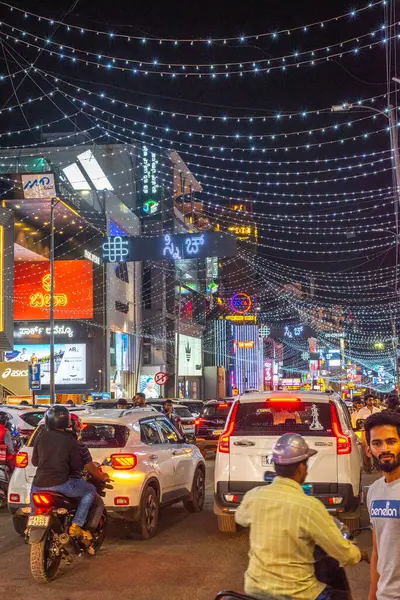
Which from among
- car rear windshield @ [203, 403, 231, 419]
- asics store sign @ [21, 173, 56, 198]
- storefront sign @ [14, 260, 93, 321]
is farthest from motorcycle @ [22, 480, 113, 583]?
storefront sign @ [14, 260, 93, 321]

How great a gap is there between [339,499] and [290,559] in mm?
5628

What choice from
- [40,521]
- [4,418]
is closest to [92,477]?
[40,521]

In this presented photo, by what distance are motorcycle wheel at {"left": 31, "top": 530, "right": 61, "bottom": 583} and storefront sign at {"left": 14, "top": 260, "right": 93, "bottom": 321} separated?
36710 millimetres

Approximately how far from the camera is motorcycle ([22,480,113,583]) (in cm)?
766

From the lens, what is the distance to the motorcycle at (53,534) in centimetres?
766

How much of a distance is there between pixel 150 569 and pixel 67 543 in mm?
1000

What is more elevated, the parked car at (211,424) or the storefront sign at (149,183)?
the storefront sign at (149,183)

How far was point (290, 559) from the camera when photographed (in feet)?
12.3

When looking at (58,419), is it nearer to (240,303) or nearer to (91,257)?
(91,257)

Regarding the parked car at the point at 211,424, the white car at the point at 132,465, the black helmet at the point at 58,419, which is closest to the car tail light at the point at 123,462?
the white car at the point at 132,465

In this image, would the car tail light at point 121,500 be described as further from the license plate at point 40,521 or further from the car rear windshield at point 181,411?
the car rear windshield at point 181,411

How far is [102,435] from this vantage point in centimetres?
1058

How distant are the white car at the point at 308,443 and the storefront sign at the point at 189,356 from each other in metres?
55.3

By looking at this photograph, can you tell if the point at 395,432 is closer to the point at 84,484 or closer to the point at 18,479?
the point at 84,484
